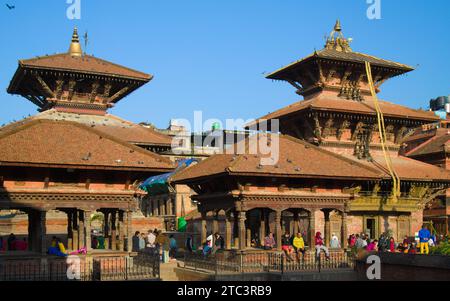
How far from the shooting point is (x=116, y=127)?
42.5 metres

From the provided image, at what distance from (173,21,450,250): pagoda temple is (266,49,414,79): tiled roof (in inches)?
3.5

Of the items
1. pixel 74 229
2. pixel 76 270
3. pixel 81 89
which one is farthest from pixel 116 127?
pixel 76 270

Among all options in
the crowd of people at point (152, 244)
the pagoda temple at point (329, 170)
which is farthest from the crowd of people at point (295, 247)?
the crowd of people at point (152, 244)

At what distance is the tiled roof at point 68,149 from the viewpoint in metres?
25.7

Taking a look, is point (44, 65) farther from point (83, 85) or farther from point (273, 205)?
point (273, 205)

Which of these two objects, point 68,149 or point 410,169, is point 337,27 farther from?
point 68,149

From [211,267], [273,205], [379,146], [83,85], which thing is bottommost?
[211,267]

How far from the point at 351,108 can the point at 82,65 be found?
59.6 ft

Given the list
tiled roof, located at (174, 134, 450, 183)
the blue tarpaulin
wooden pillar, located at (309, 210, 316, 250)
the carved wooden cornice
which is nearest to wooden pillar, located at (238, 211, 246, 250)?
tiled roof, located at (174, 134, 450, 183)

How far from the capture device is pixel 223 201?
3108 centimetres
